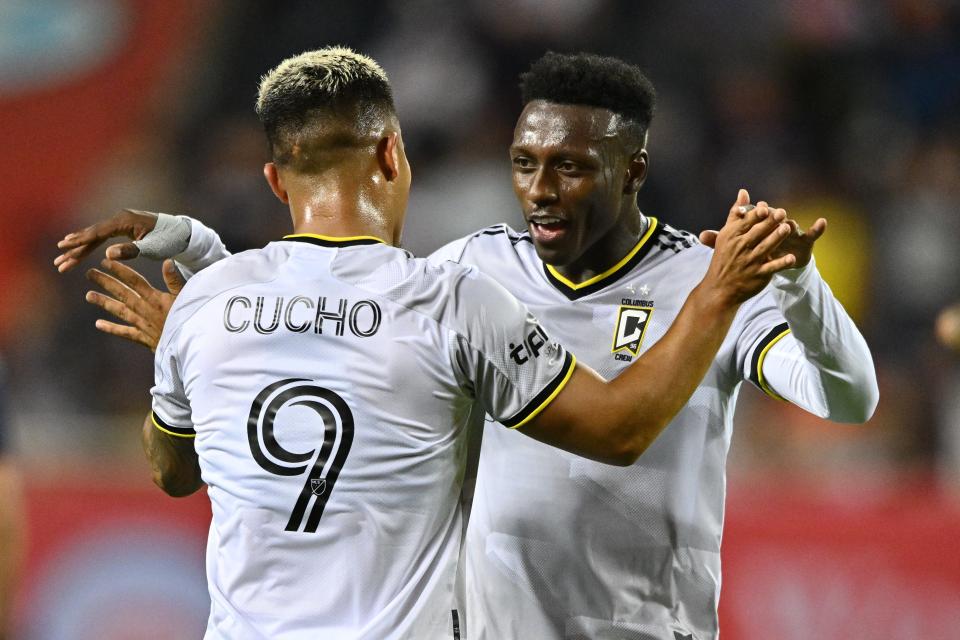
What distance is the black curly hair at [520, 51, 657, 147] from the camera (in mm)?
3326

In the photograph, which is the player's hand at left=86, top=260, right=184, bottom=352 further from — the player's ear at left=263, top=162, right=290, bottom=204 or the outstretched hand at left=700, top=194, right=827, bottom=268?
the outstretched hand at left=700, top=194, right=827, bottom=268

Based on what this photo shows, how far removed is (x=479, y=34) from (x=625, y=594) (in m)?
6.04

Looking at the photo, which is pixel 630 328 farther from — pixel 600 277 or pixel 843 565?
pixel 843 565

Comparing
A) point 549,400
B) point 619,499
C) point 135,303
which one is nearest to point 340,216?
point 549,400

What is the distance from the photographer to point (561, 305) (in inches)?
131

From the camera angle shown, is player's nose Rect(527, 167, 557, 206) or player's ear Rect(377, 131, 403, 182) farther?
player's nose Rect(527, 167, 557, 206)

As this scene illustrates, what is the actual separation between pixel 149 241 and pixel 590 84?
1178mm

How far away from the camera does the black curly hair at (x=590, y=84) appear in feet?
10.9

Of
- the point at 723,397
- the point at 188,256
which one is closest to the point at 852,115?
the point at 723,397

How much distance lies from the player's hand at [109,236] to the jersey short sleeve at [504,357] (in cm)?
86

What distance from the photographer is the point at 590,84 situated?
10.9 feet

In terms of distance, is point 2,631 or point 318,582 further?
point 2,631

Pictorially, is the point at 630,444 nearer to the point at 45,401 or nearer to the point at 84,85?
the point at 45,401

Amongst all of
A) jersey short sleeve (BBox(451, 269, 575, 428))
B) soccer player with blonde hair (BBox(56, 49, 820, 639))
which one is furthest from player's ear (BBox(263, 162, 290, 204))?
jersey short sleeve (BBox(451, 269, 575, 428))
